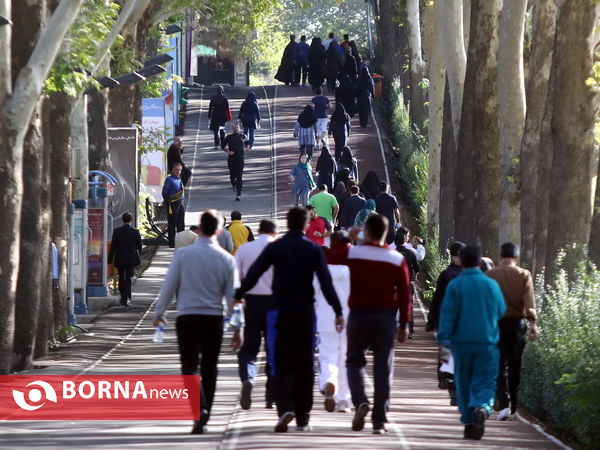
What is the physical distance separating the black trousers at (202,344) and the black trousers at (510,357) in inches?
132

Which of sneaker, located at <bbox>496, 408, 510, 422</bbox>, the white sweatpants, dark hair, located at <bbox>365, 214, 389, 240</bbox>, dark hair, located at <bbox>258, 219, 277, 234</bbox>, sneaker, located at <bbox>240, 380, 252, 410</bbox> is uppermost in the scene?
dark hair, located at <bbox>365, 214, 389, 240</bbox>

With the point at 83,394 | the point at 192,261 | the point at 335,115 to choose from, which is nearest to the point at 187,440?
the point at 192,261

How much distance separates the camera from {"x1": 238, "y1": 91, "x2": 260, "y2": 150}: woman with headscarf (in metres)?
51.3

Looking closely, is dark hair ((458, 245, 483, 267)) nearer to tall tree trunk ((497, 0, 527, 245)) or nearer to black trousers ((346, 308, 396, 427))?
black trousers ((346, 308, 396, 427))

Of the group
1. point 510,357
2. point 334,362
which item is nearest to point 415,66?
point 510,357

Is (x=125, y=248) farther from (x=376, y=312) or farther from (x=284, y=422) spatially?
(x=284, y=422)

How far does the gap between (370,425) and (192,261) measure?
2.42 metres

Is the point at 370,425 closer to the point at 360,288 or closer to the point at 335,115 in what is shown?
the point at 360,288

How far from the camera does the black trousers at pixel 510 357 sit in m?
16.8

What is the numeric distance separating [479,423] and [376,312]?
4.19 ft

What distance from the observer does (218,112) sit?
53156 millimetres

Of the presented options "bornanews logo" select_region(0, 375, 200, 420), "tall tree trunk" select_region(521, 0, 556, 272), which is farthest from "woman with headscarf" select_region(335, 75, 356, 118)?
"bornanews logo" select_region(0, 375, 200, 420)

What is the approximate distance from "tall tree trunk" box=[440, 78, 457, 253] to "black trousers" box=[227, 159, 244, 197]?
32.3 ft

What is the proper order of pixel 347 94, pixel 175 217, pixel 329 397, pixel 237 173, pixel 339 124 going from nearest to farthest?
pixel 329 397
pixel 175 217
pixel 237 173
pixel 339 124
pixel 347 94
